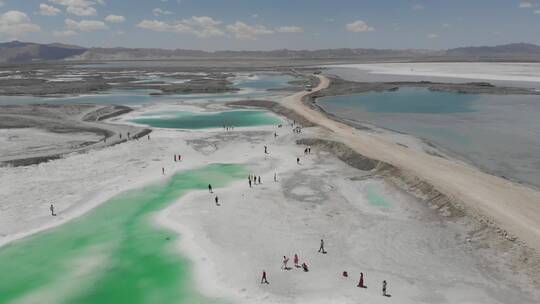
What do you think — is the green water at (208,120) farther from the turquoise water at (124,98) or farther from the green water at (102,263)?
the green water at (102,263)

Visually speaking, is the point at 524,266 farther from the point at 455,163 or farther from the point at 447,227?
the point at 455,163

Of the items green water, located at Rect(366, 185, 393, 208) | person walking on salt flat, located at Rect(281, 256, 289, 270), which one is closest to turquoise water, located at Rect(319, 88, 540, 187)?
green water, located at Rect(366, 185, 393, 208)

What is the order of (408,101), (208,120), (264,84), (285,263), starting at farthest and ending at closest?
(264,84), (408,101), (208,120), (285,263)

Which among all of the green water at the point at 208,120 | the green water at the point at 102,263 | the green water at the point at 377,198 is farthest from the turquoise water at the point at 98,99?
the green water at the point at 377,198

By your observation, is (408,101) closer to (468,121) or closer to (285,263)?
(468,121)

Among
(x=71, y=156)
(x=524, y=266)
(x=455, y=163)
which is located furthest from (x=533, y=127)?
(x=71, y=156)

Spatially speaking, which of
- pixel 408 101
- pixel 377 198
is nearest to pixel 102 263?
pixel 377 198
